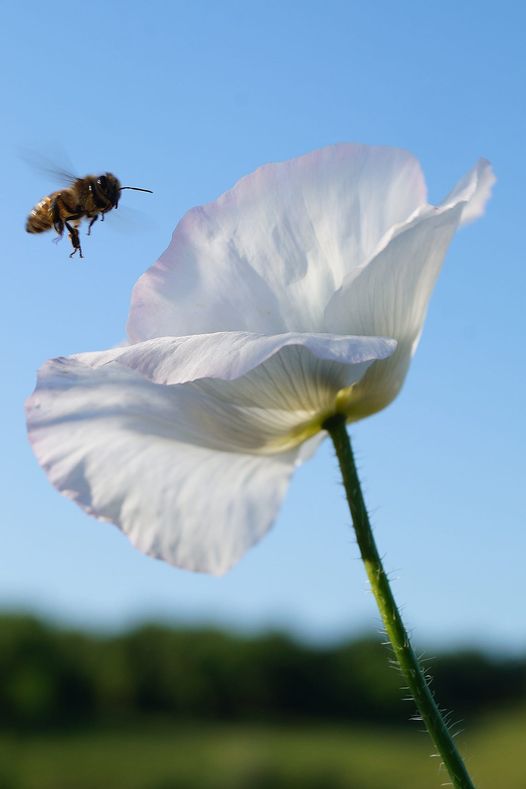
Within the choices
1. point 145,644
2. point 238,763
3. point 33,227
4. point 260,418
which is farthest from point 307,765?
point 260,418

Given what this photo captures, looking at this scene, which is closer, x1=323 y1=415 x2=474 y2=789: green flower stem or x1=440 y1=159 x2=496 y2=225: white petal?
x1=323 y1=415 x2=474 y2=789: green flower stem

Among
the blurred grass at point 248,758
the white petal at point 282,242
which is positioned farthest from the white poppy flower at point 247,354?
the blurred grass at point 248,758

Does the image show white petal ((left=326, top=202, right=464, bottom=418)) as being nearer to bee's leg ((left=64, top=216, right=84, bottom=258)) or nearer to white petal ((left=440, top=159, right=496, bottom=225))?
white petal ((left=440, top=159, right=496, bottom=225))

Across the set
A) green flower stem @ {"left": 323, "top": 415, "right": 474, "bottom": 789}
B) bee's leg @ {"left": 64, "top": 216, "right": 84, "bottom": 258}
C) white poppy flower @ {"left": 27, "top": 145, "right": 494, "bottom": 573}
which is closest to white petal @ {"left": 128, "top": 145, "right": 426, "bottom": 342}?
white poppy flower @ {"left": 27, "top": 145, "right": 494, "bottom": 573}

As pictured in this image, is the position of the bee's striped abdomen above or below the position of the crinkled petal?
above

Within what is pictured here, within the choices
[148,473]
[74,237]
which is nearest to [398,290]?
[148,473]

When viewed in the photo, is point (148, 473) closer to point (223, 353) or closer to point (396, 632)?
point (223, 353)

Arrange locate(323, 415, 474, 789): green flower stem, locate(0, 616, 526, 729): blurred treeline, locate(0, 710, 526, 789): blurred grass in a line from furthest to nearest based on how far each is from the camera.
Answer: locate(0, 616, 526, 729): blurred treeline, locate(0, 710, 526, 789): blurred grass, locate(323, 415, 474, 789): green flower stem
